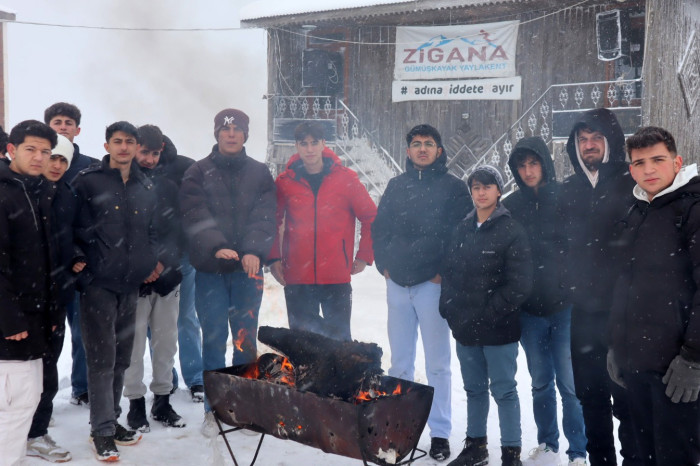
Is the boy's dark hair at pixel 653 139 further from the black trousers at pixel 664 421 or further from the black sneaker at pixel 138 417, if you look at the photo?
the black sneaker at pixel 138 417

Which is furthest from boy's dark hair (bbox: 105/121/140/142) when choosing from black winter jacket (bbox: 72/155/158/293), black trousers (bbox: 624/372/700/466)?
black trousers (bbox: 624/372/700/466)

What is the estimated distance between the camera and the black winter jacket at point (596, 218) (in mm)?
3682

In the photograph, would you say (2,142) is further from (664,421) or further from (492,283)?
(664,421)

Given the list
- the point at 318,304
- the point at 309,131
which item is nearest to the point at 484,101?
the point at 309,131

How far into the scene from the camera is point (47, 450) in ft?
14.1

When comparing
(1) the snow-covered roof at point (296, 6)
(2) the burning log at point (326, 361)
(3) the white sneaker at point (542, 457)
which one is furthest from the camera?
(1) the snow-covered roof at point (296, 6)

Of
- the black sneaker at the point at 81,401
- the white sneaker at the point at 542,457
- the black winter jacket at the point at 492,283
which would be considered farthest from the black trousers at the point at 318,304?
the black sneaker at the point at 81,401

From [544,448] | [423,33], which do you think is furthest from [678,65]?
[544,448]

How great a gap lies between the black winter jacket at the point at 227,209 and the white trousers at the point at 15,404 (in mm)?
1427

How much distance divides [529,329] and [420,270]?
34.0 inches

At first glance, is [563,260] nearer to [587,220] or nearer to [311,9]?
[587,220]

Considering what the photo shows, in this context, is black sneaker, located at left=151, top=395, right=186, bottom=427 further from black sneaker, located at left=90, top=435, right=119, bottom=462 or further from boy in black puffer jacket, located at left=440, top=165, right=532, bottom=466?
boy in black puffer jacket, located at left=440, top=165, right=532, bottom=466

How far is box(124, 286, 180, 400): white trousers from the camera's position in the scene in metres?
4.92

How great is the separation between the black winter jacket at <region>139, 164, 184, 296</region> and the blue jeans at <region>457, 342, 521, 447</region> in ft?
7.50
